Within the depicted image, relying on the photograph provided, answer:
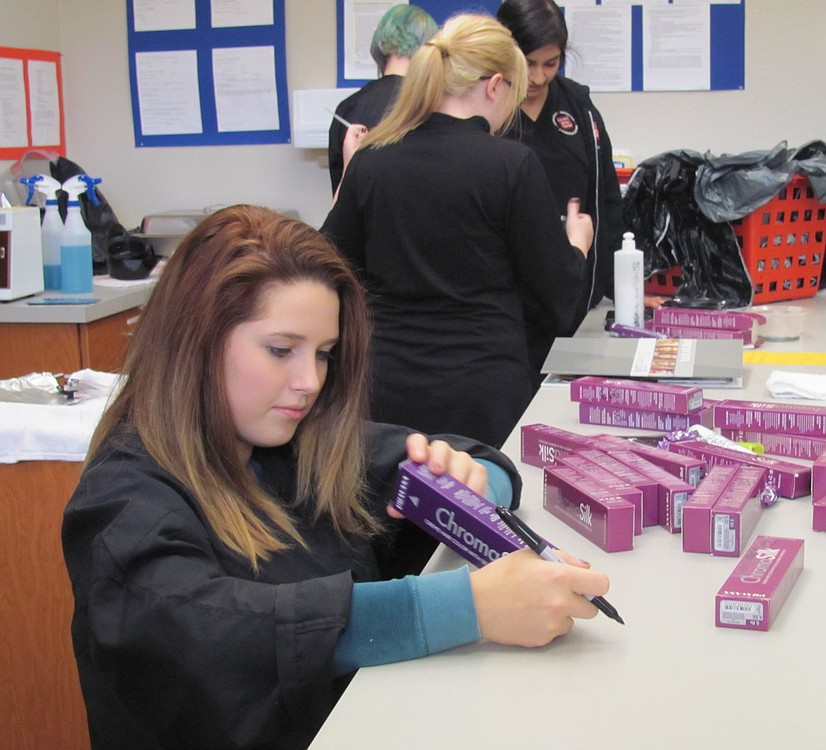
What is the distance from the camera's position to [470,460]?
1152 mm

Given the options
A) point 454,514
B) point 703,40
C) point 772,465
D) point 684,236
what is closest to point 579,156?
point 684,236

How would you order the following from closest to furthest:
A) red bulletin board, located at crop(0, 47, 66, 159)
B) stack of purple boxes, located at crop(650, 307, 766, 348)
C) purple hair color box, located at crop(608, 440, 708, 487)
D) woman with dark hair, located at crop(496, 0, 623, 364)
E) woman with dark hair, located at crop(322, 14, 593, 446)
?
1. purple hair color box, located at crop(608, 440, 708, 487)
2. woman with dark hair, located at crop(322, 14, 593, 446)
3. stack of purple boxes, located at crop(650, 307, 766, 348)
4. woman with dark hair, located at crop(496, 0, 623, 364)
5. red bulletin board, located at crop(0, 47, 66, 159)

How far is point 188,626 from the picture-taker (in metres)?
0.82

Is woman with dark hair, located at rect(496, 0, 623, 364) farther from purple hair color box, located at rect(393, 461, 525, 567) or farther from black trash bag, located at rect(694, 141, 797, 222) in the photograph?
purple hair color box, located at rect(393, 461, 525, 567)

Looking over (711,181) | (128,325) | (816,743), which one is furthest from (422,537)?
(128,325)

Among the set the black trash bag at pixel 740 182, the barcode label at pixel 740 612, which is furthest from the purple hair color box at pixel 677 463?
the black trash bag at pixel 740 182

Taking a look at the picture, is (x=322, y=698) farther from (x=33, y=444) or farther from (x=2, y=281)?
(x=2, y=281)

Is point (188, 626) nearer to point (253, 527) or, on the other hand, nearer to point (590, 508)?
point (253, 527)

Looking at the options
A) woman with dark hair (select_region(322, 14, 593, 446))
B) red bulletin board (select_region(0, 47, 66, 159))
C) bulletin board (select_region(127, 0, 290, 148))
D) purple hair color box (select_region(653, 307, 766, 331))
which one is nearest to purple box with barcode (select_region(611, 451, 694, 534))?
woman with dark hair (select_region(322, 14, 593, 446))

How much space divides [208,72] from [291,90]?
298mm

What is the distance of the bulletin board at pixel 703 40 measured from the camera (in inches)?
123

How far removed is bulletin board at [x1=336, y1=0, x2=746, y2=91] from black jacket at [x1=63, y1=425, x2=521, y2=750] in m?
2.65

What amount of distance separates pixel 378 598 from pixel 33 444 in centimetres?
99

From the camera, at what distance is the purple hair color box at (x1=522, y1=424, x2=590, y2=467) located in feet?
4.31
